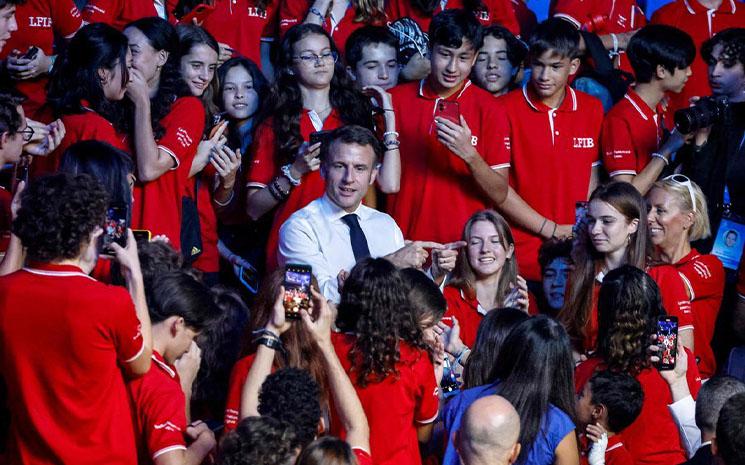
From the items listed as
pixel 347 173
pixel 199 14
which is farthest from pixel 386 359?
pixel 199 14

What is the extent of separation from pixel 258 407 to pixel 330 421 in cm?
64

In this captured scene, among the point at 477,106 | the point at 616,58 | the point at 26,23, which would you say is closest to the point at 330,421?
the point at 477,106

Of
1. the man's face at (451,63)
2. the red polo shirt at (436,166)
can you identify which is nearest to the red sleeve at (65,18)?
the red polo shirt at (436,166)

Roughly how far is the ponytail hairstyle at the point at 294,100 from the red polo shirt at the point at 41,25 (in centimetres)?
156

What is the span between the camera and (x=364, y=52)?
24.9ft

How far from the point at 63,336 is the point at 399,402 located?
4.54 feet

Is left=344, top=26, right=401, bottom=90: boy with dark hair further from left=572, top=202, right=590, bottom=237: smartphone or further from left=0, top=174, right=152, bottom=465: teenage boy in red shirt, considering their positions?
left=0, top=174, right=152, bottom=465: teenage boy in red shirt

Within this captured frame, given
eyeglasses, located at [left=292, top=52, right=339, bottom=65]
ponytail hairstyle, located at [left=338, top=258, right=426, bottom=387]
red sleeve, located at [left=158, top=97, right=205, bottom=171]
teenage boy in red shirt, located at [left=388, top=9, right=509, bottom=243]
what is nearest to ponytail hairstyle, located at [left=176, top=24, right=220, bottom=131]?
red sleeve, located at [left=158, top=97, right=205, bottom=171]

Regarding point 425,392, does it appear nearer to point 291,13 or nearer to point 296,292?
point 296,292

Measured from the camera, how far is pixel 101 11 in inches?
312

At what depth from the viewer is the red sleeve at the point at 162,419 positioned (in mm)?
4324

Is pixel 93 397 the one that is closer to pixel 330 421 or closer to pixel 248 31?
pixel 330 421

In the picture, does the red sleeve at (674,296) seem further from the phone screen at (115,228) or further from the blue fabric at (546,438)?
the phone screen at (115,228)

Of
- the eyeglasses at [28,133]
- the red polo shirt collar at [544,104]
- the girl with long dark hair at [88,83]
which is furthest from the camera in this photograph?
the red polo shirt collar at [544,104]
